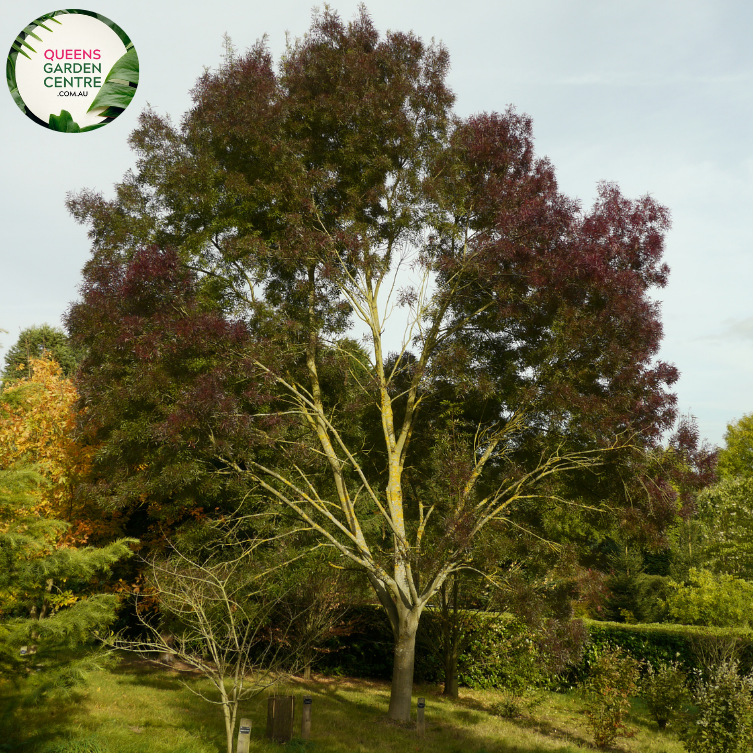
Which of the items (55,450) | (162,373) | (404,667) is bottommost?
(404,667)

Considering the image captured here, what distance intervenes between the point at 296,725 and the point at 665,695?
6.69 meters

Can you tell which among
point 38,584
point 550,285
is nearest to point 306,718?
point 38,584

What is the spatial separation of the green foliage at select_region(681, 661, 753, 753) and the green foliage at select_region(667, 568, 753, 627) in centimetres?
856

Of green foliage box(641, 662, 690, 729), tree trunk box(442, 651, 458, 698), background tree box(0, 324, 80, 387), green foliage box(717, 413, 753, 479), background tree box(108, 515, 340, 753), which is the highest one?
background tree box(0, 324, 80, 387)

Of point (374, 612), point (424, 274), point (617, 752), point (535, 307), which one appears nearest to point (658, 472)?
point (535, 307)

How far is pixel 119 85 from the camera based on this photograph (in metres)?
7.86

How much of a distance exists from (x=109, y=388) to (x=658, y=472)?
9055mm

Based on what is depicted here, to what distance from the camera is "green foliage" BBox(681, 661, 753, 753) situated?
7926 millimetres

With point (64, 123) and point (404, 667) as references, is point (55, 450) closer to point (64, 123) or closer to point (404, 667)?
point (64, 123)

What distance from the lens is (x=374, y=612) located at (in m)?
15.0

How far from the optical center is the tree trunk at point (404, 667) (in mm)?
9805

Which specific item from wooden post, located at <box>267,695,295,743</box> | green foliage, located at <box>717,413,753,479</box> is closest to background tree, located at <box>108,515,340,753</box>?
wooden post, located at <box>267,695,295,743</box>

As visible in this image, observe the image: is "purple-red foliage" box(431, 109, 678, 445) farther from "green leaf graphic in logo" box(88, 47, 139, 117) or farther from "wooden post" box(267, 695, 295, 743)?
"wooden post" box(267, 695, 295, 743)

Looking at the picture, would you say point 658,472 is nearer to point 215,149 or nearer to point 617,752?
point 617,752
